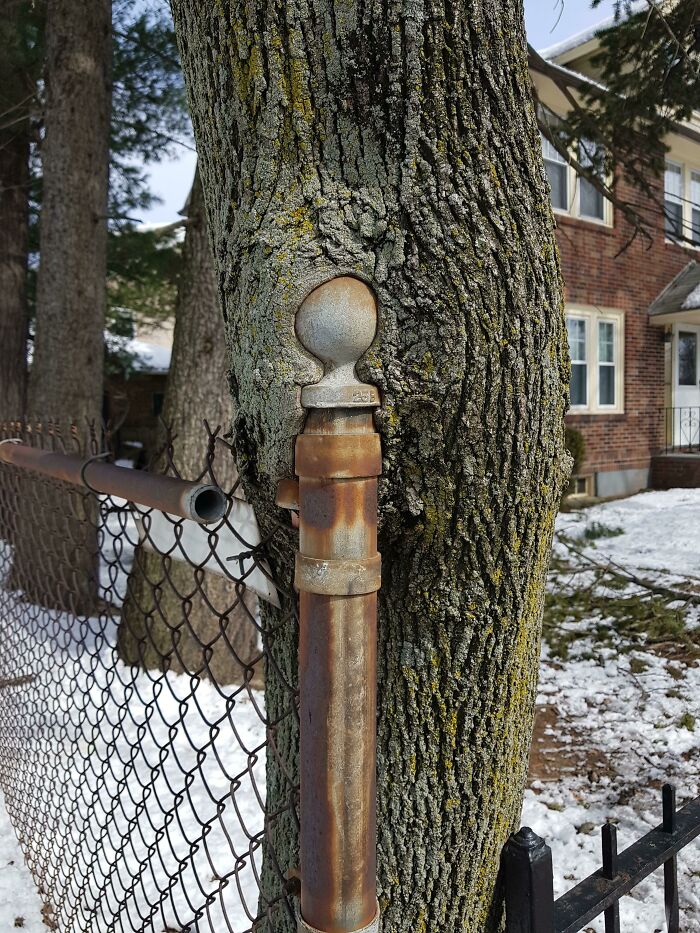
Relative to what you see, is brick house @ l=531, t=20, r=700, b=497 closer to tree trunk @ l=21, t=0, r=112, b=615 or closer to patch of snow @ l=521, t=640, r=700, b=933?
patch of snow @ l=521, t=640, r=700, b=933

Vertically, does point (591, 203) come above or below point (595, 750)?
above

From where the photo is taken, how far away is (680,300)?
13.7 metres

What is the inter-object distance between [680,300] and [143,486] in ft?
46.6

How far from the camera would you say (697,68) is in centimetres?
457

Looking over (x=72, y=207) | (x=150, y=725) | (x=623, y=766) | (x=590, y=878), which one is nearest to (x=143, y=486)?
(x=590, y=878)

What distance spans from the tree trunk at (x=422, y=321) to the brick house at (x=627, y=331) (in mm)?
11409

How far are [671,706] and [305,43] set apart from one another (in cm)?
427

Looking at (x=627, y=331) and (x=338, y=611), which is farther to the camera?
(x=627, y=331)

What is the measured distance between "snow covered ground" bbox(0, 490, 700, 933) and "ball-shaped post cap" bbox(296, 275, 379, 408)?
1046 millimetres

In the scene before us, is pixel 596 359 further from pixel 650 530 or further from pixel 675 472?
pixel 650 530

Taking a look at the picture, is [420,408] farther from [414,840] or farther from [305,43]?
[414,840]

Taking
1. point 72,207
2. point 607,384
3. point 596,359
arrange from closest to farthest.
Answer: point 72,207 < point 596,359 < point 607,384

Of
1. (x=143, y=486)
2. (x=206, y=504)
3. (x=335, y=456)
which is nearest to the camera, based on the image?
(x=335, y=456)

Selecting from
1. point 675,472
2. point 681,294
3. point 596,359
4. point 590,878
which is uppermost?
point 681,294
